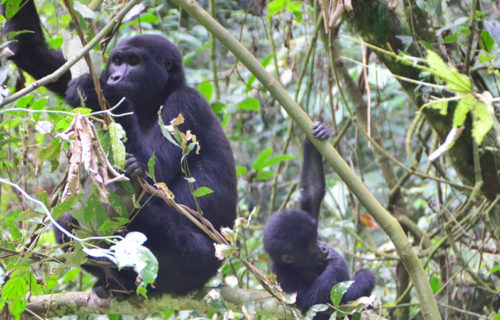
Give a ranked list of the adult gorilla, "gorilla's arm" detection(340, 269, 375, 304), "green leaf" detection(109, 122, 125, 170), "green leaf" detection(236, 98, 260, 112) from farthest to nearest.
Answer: "green leaf" detection(236, 98, 260, 112) < "gorilla's arm" detection(340, 269, 375, 304) < the adult gorilla < "green leaf" detection(109, 122, 125, 170)

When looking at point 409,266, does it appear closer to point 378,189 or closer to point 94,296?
point 94,296

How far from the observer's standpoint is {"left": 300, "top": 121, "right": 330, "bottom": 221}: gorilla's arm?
360 cm

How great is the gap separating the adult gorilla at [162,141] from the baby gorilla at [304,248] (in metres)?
0.37

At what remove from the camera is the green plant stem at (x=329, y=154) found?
2150mm

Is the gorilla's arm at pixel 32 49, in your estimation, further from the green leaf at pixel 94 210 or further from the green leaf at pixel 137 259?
the green leaf at pixel 137 259

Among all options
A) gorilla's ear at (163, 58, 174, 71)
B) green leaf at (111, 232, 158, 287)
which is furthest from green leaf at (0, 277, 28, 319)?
gorilla's ear at (163, 58, 174, 71)

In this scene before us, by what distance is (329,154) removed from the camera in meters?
2.21

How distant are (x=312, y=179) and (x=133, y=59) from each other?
1.38 metres

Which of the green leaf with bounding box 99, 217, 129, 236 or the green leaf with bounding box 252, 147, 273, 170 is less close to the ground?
the green leaf with bounding box 99, 217, 129, 236

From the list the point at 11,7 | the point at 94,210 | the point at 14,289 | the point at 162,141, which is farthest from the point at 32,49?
the point at 14,289

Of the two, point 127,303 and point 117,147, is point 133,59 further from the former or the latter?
point 117,147

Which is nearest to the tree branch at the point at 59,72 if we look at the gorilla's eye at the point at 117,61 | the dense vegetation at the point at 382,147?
the dense vegetation at the point at 382,147

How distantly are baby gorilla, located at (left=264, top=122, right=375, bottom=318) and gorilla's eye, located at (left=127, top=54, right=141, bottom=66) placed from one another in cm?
120

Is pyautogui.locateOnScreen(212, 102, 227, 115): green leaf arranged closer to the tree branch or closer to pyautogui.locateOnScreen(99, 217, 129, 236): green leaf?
the tree branch
